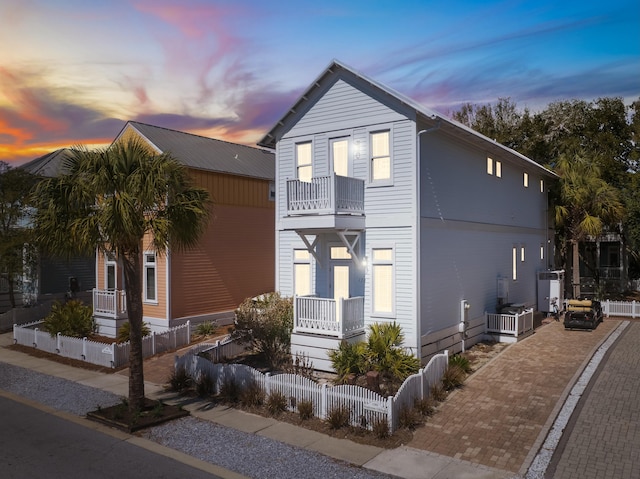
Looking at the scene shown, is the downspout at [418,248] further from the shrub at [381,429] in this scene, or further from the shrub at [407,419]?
the shrub at [381,429]

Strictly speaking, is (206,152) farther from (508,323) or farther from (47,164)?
(508,323)

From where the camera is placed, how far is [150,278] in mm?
22188

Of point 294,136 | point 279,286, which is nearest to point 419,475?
point 279,286

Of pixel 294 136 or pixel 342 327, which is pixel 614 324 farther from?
pixel 294 136

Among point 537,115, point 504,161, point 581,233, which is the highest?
point 537,115

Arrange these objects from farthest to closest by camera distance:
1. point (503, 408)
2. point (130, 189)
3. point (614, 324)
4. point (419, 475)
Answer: point (614, 324)
point (503, 408)
point (130, 189)
point (419, 475)

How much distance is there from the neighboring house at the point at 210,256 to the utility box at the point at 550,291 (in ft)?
44.8

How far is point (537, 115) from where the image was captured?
3884 cm

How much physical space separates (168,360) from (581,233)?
2218cm

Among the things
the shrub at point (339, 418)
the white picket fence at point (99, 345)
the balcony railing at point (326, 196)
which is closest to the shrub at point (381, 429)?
the shrub at point (339, 418)

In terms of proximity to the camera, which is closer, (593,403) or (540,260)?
(593,403)

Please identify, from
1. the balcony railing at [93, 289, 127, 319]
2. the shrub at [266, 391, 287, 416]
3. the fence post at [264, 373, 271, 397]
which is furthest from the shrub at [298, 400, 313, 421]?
the balcony railing at [93, 289, 127, 319]

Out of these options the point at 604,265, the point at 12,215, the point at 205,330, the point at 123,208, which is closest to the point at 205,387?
the point at 123,208

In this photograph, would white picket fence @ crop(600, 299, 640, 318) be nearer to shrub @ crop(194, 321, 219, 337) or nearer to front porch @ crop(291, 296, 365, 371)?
front porch @ crop(291, 296, 365, 371)
